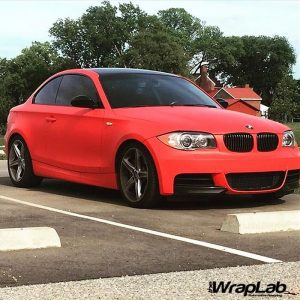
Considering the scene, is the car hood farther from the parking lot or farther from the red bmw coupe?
the parking lot

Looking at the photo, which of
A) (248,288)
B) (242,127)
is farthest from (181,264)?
(242,127)

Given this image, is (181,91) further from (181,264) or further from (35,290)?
(35,290)

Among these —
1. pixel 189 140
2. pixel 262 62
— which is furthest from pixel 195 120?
pixel 262 62

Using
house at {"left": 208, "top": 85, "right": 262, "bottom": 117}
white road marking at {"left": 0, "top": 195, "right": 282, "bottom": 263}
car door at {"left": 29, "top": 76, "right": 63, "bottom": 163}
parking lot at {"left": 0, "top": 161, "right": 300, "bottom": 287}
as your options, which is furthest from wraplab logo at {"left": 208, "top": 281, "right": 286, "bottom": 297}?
house at {"left": 208, "top": 85, "right": 262, "bottom": 117}

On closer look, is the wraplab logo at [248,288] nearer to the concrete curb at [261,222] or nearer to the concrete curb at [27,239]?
the concrete curb at [27,239]

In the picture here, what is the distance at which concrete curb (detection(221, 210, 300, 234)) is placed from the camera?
5336mm

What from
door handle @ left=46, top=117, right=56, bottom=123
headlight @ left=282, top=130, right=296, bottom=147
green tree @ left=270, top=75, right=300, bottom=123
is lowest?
green tree @ left=270, top=75, right=300, bottom=123

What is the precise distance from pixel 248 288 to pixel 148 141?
9.79 ft

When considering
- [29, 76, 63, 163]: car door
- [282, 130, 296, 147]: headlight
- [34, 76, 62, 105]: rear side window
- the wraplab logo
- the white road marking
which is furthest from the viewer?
[34, 76, 62, 105]: rear side window

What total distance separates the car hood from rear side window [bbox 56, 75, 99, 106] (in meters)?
0.67

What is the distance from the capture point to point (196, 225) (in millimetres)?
5711

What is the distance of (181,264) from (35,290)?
111cm

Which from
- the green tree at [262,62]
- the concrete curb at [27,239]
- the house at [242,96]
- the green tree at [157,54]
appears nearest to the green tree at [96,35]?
the green tree at [157,54]

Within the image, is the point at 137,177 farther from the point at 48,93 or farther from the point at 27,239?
the point at 48,93
